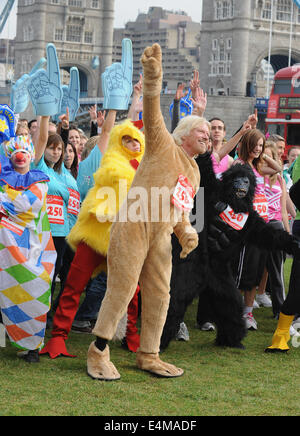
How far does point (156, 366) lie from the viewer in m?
5.18

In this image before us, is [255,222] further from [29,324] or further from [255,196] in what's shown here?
[29,324]

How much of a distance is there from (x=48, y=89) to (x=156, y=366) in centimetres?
248

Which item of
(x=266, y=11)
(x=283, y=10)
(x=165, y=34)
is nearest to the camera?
(x=266, y=11)

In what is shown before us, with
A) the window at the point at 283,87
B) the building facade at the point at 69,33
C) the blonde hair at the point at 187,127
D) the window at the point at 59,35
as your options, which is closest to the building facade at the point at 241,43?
the building facade at the point at 69,33

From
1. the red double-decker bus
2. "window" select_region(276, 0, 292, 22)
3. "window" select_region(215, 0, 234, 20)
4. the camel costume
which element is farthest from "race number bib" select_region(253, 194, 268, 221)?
"window" select_region(276, 0, 292, 22)

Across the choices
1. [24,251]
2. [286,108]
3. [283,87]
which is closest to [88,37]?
[283,87]

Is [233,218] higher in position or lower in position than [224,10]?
lower

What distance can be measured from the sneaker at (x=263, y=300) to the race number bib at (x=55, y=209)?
9.16ft

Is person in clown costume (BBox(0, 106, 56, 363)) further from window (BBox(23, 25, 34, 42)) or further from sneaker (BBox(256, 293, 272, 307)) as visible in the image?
window (BBox(23, 25, 34, 42))

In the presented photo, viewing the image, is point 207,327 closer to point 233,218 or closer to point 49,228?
point 233,218

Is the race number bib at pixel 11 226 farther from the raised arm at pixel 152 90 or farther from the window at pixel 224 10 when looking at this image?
the window at pixel 224 10

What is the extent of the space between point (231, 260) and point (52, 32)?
8519 cm

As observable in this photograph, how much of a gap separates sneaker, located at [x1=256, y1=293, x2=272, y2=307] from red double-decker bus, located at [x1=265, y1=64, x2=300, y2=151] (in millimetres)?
16954

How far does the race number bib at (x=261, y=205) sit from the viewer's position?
266 inches
